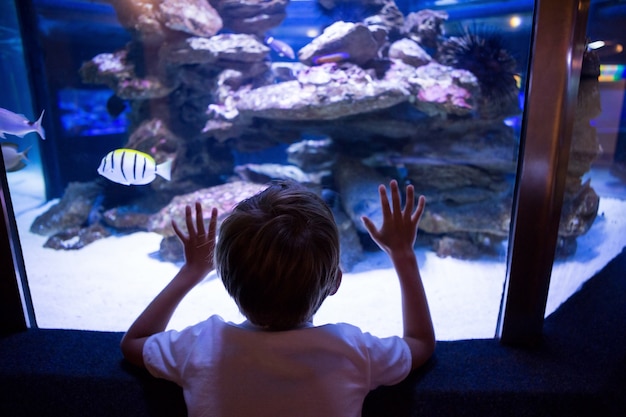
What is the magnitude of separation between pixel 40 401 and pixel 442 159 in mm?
4299

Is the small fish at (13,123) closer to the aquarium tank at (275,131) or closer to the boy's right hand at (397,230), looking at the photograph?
the aquarium tank at (275,131)

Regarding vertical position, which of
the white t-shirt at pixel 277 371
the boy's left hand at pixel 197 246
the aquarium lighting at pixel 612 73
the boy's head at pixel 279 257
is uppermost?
the aquarium lighting at pixel 612 73

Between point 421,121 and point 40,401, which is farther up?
point 421,121

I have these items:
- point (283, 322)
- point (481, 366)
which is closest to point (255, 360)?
point (283, 322)

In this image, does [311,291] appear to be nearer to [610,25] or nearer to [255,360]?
[255,360]

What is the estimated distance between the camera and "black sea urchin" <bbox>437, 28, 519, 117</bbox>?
3.92 meters

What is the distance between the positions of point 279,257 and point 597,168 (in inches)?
70.4

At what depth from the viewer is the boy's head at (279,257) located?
2.74 ft

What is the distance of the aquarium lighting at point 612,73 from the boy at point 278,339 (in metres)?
1.48

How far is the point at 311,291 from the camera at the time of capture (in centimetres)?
87

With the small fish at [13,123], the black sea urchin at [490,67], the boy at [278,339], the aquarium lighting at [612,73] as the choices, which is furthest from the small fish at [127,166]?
the black sea urchin at [490,67]

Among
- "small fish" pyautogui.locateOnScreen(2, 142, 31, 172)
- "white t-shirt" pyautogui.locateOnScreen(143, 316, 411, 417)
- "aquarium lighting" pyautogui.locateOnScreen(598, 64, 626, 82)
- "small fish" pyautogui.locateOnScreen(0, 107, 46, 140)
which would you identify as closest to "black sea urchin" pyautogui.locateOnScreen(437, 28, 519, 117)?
"aquarium lighting" pyautogui.locateOnScreen(598, 64, 626, 82)

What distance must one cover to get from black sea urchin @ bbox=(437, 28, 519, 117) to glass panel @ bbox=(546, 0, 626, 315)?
2.47 metres

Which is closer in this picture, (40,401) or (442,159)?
(40,401)
